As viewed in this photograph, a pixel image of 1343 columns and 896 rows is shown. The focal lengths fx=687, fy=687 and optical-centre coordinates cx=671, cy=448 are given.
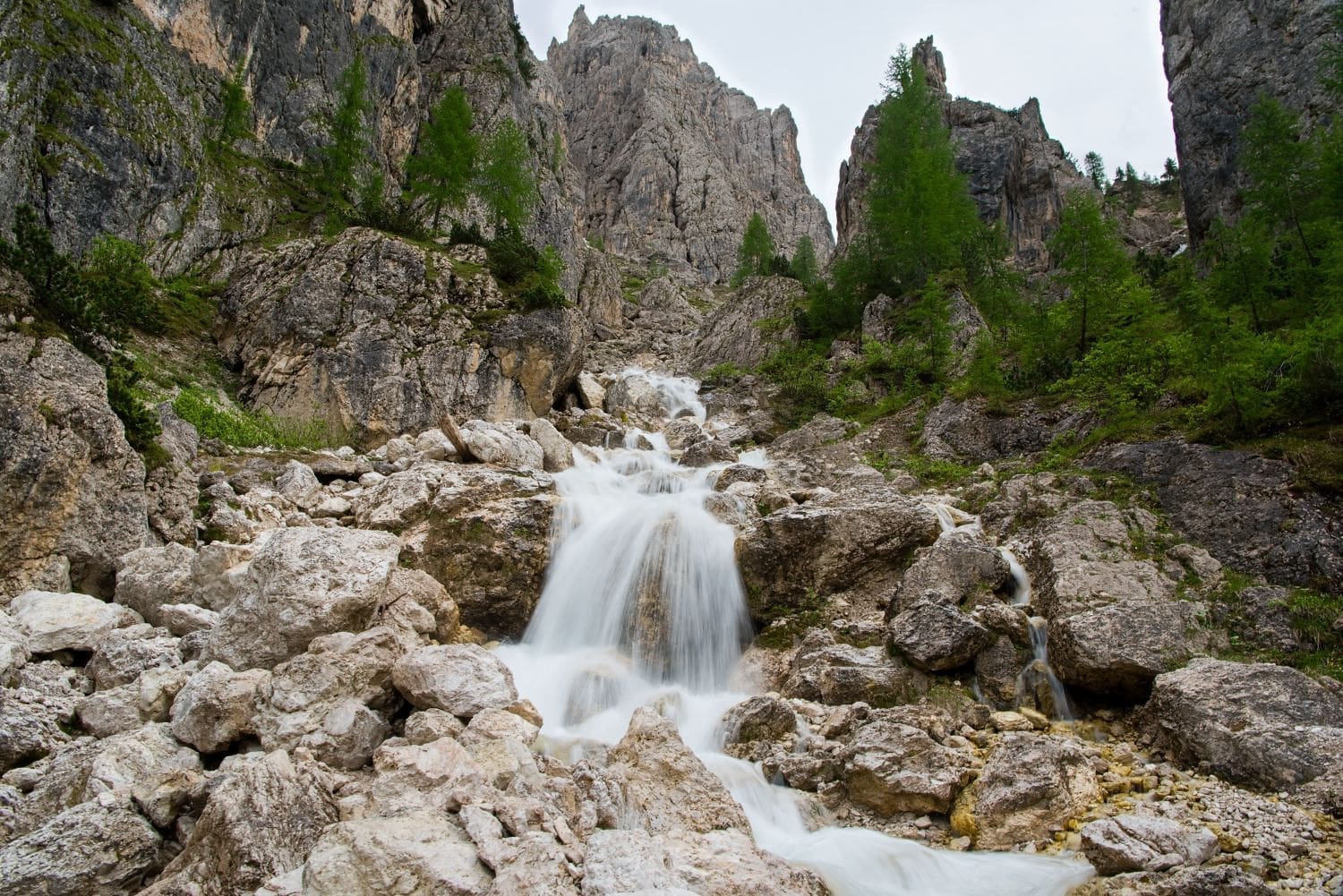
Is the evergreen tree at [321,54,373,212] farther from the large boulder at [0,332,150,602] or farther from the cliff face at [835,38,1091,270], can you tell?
the cliff face at [835,38,1091,270]

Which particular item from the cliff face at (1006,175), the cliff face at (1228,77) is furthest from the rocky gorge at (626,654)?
the cliff face at (1006,175)

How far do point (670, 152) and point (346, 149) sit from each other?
66.9 metres

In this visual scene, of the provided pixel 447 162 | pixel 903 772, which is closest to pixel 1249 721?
pixel 903 772

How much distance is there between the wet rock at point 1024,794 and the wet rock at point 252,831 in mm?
5610

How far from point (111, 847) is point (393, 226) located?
23.3m

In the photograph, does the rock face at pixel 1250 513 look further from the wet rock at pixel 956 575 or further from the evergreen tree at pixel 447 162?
the evergreen tree at pixel 447 162

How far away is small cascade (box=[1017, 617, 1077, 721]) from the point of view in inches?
330

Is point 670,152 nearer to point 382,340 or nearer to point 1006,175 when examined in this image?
point 1006,175

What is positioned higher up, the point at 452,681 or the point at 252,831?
the point at 452,681

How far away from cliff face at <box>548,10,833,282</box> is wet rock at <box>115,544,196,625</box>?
247 feet

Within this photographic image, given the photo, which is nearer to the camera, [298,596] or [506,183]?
[298,596]

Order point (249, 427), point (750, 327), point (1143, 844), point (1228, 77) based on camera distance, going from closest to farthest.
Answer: point (1143, 844), point (249, 427), point (750, 327), point (1228, 77)

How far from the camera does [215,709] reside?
243 inches

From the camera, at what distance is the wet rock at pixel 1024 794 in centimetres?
629
